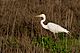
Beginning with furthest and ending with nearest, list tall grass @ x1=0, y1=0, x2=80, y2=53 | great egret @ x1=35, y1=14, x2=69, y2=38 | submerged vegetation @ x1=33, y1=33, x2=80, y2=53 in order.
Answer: great egret @ x1=35, y1=14, x2=69, y2=38 → tall grass @ x1=0, y1=0, x2=80, y2=53 → submerged vegetation @ x1=33, y1=33, x2=80, y2=53

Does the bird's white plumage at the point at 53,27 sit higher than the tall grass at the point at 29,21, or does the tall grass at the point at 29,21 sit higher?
the tall grass at the point at 29,21

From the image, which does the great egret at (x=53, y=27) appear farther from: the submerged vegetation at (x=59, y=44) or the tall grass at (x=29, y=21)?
the submerged vegetation at (x=59, y=44)

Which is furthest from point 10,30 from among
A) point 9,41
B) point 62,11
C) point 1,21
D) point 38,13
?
point 62,11

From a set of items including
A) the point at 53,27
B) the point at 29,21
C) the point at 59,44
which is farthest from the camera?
the point at 53,27

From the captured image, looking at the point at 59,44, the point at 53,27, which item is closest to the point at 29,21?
the point at 53,27

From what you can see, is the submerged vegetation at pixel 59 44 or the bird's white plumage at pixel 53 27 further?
the bird's white plumage at pixel 53 27

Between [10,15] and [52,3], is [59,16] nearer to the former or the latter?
[52,3]

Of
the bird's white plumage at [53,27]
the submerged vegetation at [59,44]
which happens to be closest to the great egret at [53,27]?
the bird's white plumage at [53,27]

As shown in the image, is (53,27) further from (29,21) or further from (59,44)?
(59,44)

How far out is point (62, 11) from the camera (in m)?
6.97

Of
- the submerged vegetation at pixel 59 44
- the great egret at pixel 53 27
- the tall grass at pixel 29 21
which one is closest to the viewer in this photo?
the submerged vegetation at pixel 59 44

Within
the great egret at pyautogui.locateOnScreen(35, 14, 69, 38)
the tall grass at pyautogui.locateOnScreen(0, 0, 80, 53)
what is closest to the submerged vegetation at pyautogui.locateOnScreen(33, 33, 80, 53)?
the tall grass at pyautogui.locateOnScreen(0, 0, 80, 53)

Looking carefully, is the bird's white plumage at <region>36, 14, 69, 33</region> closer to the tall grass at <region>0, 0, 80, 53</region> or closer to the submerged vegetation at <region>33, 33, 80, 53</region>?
the tall grass at <region>0, 0, 80, 53</region>

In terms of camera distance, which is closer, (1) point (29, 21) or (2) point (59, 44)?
(2) point (59, 44)
